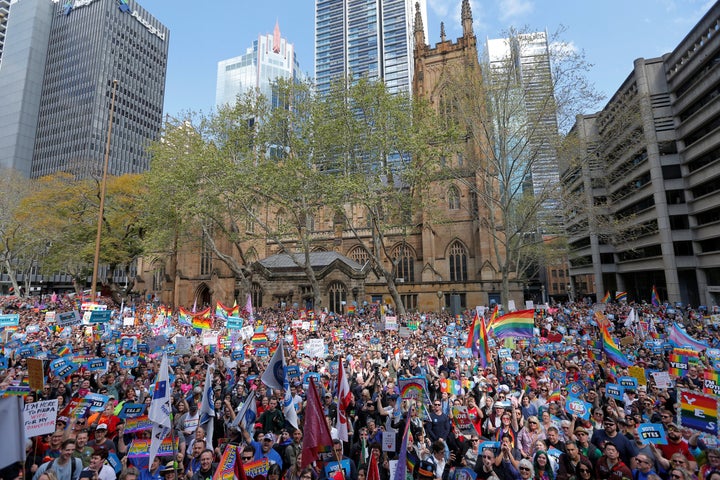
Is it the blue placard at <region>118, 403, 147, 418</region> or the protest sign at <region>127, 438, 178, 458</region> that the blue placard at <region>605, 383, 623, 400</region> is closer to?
the protest sign at <region>127, 438, 178, 458</region>

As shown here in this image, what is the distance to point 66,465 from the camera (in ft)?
18.7

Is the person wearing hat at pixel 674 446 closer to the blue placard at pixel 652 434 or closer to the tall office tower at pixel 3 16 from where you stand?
the blue placard at pixel 652 434


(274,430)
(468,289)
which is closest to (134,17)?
(468,289)

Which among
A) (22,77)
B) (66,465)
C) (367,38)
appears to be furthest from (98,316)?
(367,38)

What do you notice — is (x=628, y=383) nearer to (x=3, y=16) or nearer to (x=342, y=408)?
(x=342, y=408)

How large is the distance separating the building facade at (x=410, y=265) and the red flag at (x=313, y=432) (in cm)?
2611

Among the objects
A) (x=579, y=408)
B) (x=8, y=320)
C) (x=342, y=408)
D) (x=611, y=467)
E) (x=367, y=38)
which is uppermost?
(x=367, y=38)

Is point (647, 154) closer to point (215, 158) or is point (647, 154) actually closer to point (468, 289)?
point (468, 289)

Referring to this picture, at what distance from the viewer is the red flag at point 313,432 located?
5.65 m

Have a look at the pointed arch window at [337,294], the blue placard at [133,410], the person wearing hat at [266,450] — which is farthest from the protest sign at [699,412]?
the pointed arch window at [337,294]

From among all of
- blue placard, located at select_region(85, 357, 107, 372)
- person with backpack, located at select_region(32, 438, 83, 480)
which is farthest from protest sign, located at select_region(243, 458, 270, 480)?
blue placard, located at select_region(85, 357, 107, 372)

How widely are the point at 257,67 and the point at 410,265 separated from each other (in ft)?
349

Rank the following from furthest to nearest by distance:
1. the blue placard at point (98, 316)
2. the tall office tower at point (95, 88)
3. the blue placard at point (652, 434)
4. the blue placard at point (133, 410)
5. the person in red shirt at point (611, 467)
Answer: the tall office tower at point (95, 88), the blue placard at point (98, 316), the blue placard at point (133, 410), the blue placard at point (652, 434), the person in red shirt at point (611, 467)

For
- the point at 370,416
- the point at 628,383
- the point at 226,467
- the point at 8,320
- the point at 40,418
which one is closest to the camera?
the point at 226,467
